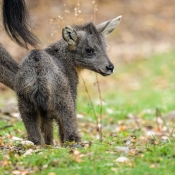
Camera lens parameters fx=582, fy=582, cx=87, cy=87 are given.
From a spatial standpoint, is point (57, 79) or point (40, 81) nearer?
point (40, 81)

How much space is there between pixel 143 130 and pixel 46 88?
14.9ft

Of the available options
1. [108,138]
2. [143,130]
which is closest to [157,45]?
[143,130]

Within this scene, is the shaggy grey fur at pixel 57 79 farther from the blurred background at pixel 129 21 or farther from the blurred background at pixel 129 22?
the blurred background at pixel 129 21

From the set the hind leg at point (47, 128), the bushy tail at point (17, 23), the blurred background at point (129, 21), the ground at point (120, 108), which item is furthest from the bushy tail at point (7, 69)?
A: the blurred background at point (129, 21)

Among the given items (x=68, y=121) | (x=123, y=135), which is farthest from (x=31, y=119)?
(x=123, y=135)

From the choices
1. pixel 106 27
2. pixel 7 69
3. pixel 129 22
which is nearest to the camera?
pixel 106 27

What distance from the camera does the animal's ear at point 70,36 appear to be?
899cm

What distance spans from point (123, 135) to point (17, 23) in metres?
3.03

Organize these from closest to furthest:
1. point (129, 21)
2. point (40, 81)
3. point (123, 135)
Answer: point (40, 81) → point (123, 135) → point (129, 21)

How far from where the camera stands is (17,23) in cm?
972

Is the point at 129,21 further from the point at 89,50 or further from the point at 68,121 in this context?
the point at 68,121

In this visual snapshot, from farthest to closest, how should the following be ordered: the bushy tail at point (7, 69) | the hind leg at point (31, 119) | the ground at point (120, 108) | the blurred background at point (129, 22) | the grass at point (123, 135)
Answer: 1. the blurred background at point (129, 22)
2. the bushy tail at point (7, 69)
3. the hind leg at point (31, 119)
4. the ground at point (120, 108)
5. the grass at point (123, 135)

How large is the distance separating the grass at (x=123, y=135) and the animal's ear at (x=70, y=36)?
1.57 meters

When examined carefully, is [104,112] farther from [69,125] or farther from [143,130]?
[69,125]
